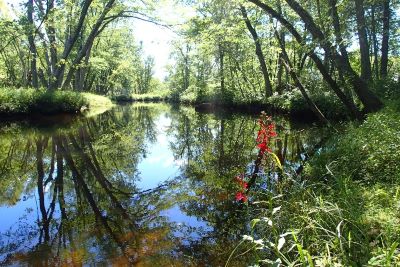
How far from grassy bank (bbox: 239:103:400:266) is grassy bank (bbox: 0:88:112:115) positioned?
14343 millimetres

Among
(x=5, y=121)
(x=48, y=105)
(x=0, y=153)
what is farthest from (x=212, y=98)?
(x=0, y=153)

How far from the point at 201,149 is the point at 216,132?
3.58m

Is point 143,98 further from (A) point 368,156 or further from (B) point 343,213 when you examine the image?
(B) point 343,213

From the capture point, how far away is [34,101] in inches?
677

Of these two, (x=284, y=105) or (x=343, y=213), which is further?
(x=284, y=105)

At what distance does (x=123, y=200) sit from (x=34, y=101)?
1346cm

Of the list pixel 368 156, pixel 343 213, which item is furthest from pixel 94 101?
pixel 343 213

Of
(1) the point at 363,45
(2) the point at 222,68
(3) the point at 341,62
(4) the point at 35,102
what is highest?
(2) the point at 222,68

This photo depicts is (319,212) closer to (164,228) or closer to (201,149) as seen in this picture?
(164,228)

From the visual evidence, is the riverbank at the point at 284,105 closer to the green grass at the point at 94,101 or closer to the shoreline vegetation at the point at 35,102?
the green grass at the point at 94,101

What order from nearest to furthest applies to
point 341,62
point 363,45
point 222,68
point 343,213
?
point 343,213
point 341,62
point 363,45
point 222,68

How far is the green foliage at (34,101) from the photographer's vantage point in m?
16.0

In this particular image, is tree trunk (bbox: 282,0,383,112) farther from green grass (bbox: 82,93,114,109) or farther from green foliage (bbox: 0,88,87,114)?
green grass (bbox: 82,93,114,109)

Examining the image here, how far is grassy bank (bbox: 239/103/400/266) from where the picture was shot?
256 centimetres
